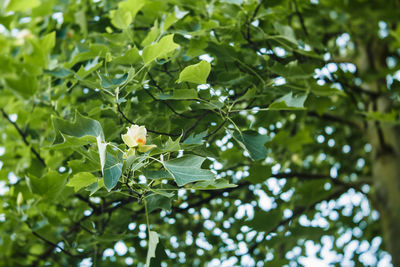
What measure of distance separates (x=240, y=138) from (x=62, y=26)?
1293 mm

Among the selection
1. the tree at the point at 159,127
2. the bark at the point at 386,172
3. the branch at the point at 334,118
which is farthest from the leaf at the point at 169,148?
the bark at the point at 386,172

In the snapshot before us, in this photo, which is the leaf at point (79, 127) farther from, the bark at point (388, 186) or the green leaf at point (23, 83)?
the bark at point (388, 186)

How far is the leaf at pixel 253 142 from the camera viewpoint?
105cm

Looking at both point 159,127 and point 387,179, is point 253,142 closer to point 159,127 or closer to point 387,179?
point 159,127

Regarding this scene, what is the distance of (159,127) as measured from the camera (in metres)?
1.26


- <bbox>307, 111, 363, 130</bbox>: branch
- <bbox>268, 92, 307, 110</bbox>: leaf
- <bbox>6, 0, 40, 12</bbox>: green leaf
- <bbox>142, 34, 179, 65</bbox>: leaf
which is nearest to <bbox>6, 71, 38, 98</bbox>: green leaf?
<bbox>6, 0, 40, 12</bbox>: green leaf

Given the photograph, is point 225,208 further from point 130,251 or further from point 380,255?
point 380,255

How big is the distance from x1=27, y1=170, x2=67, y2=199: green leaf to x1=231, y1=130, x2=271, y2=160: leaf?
566 mm

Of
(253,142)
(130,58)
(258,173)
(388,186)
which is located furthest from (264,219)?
(388,186)

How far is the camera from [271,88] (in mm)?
1282

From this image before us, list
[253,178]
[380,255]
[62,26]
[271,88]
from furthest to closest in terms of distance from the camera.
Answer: [380,255], [62,26], [253,178], [271,88]

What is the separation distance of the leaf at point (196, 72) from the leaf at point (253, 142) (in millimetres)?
162

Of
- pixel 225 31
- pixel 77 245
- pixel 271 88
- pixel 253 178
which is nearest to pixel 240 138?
pixel 271 88

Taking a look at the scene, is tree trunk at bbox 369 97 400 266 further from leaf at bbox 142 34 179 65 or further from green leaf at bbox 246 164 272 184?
leaf at bbox 142 34 179 65
